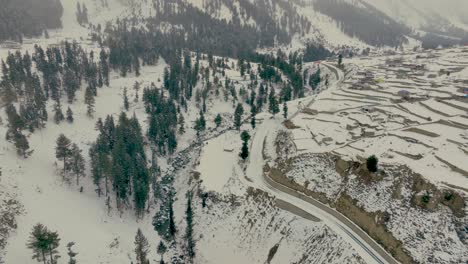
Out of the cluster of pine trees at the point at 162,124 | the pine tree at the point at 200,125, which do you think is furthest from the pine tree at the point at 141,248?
the pine tree at the point at 200,125

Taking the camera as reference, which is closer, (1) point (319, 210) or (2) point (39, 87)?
(1) point (319, 210)

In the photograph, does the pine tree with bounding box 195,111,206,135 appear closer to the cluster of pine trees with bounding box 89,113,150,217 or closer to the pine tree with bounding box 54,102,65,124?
the cluster of pine trees with bounding box 89,113,150,217

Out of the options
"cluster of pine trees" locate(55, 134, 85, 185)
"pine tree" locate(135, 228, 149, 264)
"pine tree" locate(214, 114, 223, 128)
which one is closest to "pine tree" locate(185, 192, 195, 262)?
"pine tree" locate(135, 228, 149, 264)

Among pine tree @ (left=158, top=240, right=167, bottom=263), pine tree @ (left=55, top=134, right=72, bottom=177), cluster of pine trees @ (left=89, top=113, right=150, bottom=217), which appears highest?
pine tree @ (left=55, top=134, right=72, bottom=177)

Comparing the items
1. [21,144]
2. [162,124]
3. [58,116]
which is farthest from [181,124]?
[21,144]

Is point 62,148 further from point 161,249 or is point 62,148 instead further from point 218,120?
point 218,120

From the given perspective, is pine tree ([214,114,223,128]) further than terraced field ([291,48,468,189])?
Yes
